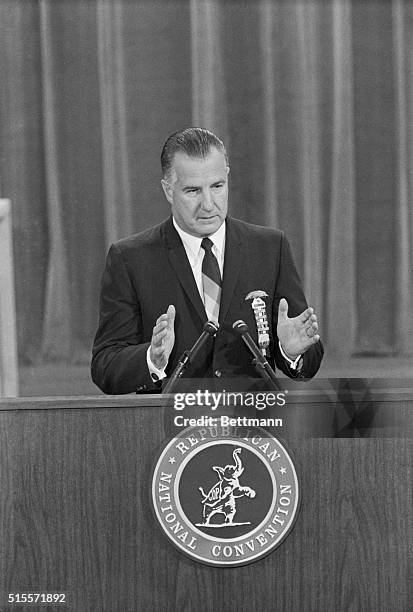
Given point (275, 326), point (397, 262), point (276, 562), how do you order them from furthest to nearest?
1. point (397, 262)
2. point (275, 326)
3. point (276, 562)

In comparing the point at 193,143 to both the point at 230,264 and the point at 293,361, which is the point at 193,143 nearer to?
the point at 230,264

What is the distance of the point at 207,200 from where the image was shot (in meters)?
2.08

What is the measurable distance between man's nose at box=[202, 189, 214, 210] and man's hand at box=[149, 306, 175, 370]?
0.35m

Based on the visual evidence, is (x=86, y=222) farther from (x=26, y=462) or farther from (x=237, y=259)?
(x=26, y=462)

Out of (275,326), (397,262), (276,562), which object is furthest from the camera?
(397,262)

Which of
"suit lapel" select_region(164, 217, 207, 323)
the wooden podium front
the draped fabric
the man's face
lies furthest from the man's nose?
the draped fabric

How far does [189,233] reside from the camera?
2145mm

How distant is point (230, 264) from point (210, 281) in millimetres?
57

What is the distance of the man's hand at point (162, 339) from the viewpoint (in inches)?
68.6

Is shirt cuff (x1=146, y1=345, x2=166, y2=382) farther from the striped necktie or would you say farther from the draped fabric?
the draped fabric

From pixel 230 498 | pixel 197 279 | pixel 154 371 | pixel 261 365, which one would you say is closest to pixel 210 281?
pixel 197 279

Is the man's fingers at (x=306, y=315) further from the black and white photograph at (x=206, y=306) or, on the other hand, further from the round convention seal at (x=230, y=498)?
the round convention seal at (x=230, y=498)

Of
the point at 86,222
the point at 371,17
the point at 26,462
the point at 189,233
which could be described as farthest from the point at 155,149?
the point at 26,462

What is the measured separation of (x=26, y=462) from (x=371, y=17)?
228 cm
